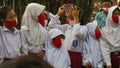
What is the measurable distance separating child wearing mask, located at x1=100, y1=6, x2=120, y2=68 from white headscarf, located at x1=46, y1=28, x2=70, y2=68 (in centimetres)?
100

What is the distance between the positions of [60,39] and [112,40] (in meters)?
1.29

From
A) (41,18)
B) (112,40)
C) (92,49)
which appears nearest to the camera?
(41,18)

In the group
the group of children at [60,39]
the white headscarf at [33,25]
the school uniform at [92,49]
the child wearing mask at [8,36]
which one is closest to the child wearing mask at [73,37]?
the group of children at [60,39]

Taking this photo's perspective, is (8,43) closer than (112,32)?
Yes

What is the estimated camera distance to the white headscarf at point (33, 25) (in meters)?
5.71

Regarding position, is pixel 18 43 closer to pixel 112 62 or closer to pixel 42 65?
pixel 112 62

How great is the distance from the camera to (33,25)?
229 inches

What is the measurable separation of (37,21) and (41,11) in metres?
0.19

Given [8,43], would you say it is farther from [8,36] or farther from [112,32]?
[112,32]

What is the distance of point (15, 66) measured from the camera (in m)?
0.85

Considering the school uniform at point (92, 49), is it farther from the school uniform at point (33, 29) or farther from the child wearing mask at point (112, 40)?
the school uniform at point (33, 29)

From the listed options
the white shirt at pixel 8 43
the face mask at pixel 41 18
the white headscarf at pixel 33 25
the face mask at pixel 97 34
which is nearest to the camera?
the white shirt at pixel 8 43

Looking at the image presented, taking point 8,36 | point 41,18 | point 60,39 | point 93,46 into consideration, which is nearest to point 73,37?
point 60,39

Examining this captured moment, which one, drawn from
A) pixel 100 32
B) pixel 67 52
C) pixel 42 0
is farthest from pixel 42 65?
pixel 42 0
